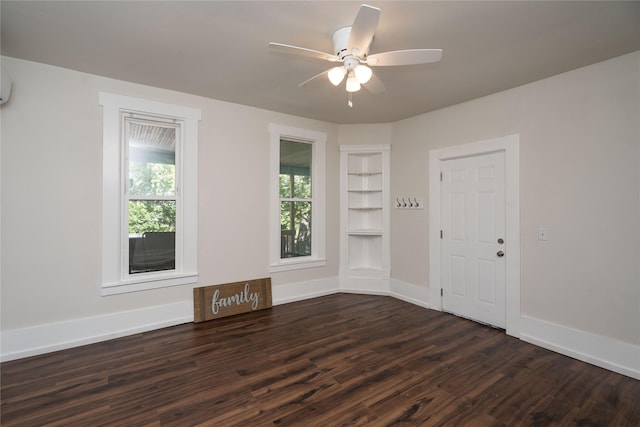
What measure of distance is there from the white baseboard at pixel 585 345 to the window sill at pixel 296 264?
2.63 metres

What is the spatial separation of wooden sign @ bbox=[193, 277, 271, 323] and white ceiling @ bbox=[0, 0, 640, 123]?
2411 mm

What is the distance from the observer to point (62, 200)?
9.57 feet

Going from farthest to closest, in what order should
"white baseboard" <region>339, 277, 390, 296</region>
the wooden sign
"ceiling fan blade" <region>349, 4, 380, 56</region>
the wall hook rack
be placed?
"white baseboard" <region>339, 277, 390, 296</region> < the wall hook rack < the wooden sign < "ceiling fan blade" <region>349, 4, 380, 56</region>

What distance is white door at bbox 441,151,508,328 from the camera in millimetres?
3469

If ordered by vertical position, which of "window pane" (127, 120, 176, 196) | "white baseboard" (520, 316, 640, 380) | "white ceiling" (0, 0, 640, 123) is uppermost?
"white ceiling" (0, 0, 640, 123)

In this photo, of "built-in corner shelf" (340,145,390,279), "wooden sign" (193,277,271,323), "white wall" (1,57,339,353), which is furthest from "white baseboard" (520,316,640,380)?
"white wall" (1,57,339,353)

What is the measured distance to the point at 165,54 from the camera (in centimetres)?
264

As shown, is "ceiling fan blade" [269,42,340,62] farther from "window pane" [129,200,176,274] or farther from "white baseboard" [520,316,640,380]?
"white baseboard" [520,316,640,380]

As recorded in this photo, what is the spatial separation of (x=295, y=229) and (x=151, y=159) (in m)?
2.11

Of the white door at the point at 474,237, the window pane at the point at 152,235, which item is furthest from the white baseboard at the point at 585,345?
the window pane at the point at 152,235

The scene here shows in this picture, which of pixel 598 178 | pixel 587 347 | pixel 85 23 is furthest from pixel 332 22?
pixel 587 347

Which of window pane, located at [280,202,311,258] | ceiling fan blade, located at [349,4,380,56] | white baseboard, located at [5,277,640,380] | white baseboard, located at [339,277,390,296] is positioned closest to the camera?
ceiling fan blade, located at [349,4,380,56]

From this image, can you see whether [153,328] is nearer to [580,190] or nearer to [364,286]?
[364,286]

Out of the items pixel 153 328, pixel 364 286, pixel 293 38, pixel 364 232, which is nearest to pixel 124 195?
pixel 153 328
